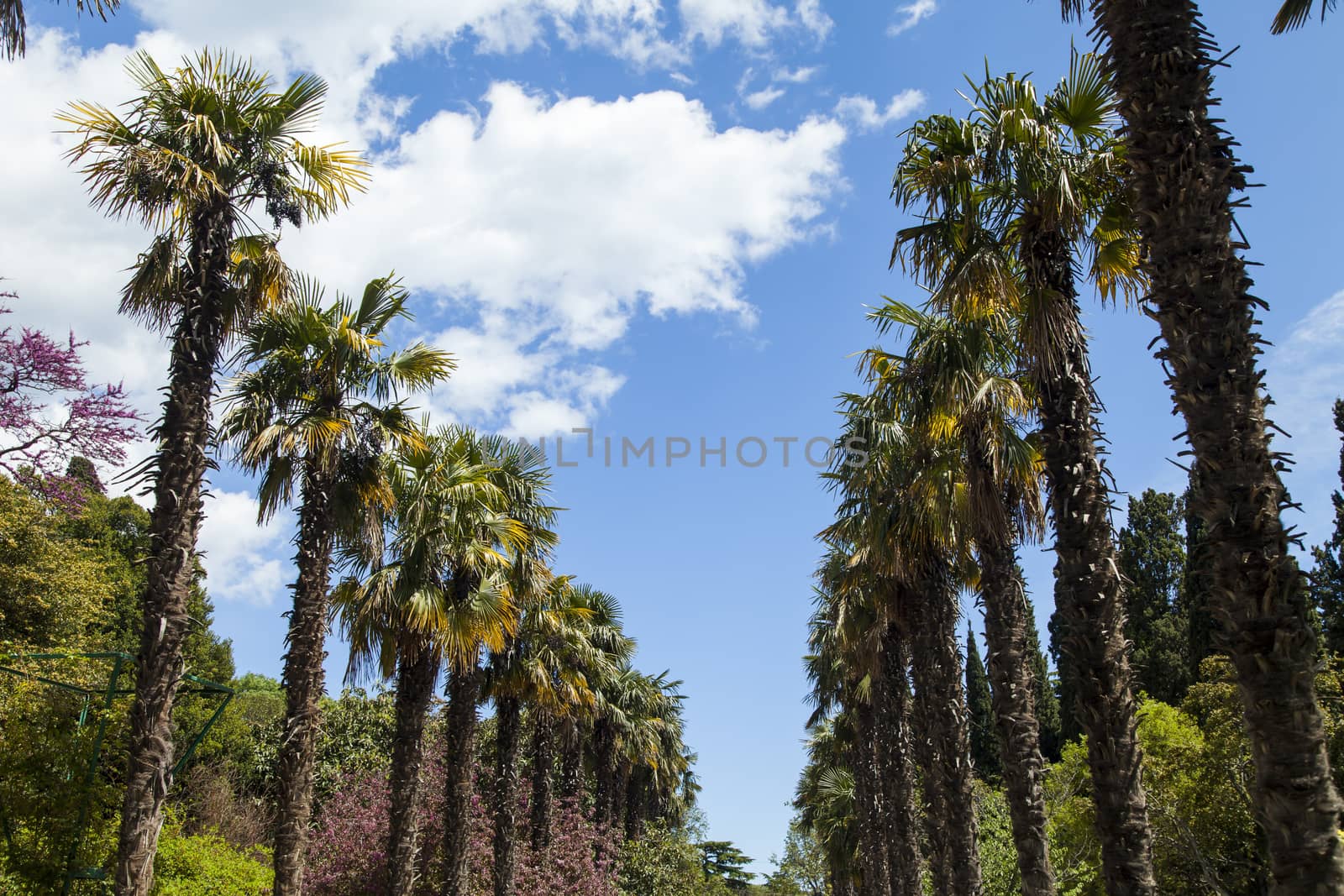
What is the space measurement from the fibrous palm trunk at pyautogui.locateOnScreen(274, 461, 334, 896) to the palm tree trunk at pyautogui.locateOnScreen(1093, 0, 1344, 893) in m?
10.2

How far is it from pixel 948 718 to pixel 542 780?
1400 cm

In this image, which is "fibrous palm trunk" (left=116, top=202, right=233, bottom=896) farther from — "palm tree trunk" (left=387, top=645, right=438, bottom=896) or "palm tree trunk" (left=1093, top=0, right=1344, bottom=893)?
"palm tree trunk" (left=1093, top=0, right=1344, bottom=893)

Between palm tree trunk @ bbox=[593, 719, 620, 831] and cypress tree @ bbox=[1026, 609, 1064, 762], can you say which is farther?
cypress tree @ bbox=[1026, 609, 1064, 762]

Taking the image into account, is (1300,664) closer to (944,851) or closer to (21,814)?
(21,814)

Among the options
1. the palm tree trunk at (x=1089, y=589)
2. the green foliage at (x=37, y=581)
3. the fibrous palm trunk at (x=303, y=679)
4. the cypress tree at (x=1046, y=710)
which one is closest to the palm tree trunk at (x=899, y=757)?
the fibrous palm trunk at (x=303, y=679)

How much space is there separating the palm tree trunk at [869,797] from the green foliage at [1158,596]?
1654 cm

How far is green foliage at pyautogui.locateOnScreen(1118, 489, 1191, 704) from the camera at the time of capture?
136ft

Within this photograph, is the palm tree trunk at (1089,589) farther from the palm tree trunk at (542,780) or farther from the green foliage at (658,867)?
the green foliage at (658,867)

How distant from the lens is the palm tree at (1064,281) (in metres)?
7.10

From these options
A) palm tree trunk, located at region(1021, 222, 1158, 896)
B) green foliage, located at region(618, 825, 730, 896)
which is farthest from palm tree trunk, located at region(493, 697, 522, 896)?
palm tree trunk, located at region(1021, 222, 1158, 896)

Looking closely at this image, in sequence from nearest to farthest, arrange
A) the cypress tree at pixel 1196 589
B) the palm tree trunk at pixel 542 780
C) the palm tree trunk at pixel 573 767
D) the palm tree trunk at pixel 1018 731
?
the cypress tree at pixel 1196 589 → the palm tree trunk at pixel 1018 731 → the palm tree trunk at pixel 542 780 → the palm tree trunk at pixel 573 767

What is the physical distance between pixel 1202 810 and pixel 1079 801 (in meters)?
3.60

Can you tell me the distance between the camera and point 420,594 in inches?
603

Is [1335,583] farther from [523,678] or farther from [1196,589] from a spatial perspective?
[523,678]
